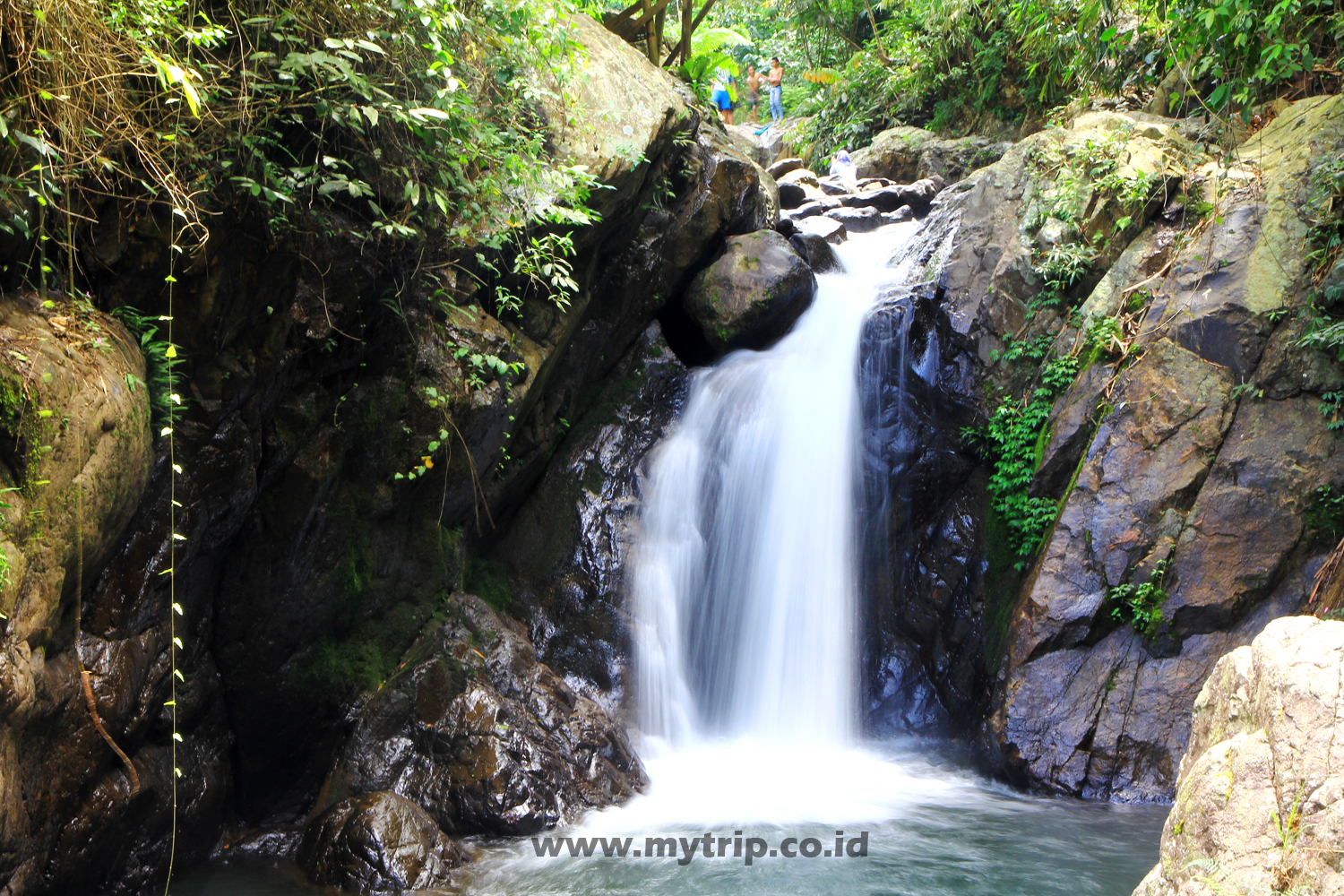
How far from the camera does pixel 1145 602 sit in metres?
6.89

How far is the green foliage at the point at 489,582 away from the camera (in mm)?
7770

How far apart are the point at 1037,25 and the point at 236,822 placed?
1196cm

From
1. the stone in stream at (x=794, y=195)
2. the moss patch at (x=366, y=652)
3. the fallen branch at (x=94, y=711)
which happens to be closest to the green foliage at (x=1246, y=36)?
the stone in stream at (x=794, y=195)

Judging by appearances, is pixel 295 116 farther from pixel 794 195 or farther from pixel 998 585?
pixel 794 195

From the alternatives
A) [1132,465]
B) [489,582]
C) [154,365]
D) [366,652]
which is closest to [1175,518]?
[1132,465]

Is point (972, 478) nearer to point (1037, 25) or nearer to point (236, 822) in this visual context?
point (1037, 25)

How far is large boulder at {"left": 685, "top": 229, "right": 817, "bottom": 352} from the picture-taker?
31.2ft

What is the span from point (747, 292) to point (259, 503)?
5613 mm

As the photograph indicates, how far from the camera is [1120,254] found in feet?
27.6

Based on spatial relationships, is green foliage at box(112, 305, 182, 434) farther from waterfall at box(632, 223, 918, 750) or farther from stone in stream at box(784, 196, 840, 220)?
stone in stream at box(784, 196, 840, 220)

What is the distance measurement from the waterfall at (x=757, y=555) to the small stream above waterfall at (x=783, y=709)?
0.06 feet

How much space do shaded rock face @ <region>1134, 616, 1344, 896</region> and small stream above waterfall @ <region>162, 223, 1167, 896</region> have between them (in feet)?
8.64

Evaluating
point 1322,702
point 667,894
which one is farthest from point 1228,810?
point 667,894

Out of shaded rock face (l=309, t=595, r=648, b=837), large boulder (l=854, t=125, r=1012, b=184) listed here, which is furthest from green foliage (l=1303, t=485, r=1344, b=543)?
large boulder (l=854, t=125, r=1012, b=184)
